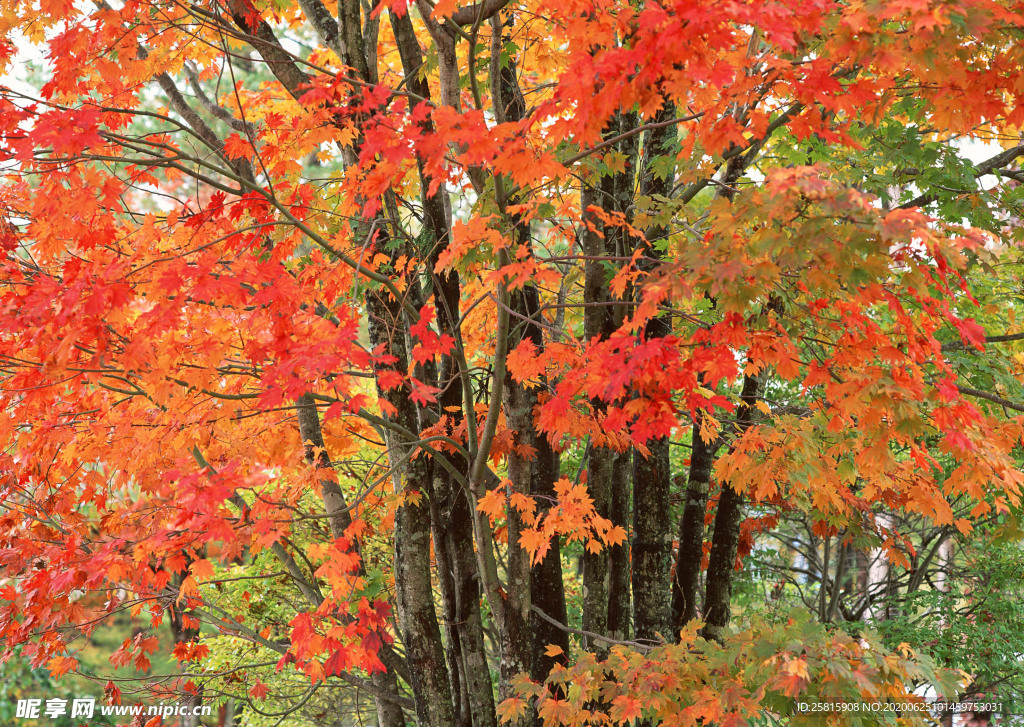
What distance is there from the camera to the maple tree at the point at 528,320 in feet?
9.70

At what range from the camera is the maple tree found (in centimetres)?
296

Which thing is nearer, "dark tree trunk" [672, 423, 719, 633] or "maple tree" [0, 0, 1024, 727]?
"maple tree" [0, 0, 1024, 727]

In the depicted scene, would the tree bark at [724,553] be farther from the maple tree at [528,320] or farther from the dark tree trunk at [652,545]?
the dark tree trunk at [652,545]

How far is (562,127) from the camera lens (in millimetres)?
2871

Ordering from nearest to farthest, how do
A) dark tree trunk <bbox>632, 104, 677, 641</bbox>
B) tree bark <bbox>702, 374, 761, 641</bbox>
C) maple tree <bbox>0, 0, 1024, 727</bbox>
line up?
maple tree <bbox>0, 0, 1024, 727</bbox>
dark tree trunk <bbox>632, 104, 677, 641</bbox>
tree bark <bbox>702, 374, 761, 641</bbox>

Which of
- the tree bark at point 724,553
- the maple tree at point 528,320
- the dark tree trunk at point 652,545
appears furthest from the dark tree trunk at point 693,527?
the dark tree trunk at point 652,545

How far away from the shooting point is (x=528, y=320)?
3166 millimetres

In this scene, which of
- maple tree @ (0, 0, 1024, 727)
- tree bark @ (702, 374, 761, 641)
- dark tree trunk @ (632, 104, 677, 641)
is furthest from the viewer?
tree bark @ (702, 374, 761, 641)

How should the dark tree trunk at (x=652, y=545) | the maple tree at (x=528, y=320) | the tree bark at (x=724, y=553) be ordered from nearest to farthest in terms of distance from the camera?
the maple tree at (x=528, y=320), the dark tree trunk at (x=652, y=545), the tree bark at (x=724, y=553)

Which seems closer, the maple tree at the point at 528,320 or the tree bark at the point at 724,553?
the maple tree at the point at 528,320

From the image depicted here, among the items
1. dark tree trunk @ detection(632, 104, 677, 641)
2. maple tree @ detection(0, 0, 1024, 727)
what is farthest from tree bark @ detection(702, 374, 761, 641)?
dark tree trunk @ detection(632, 104, 677, 641)

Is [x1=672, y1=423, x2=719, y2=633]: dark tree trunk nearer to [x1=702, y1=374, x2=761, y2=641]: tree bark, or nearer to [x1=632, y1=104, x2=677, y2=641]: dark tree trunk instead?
[x1=702, y1=374, x2=761, y2=641]: tree bark

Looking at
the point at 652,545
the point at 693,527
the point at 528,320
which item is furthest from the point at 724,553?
the point at 528,320

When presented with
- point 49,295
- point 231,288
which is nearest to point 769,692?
point 231,288
